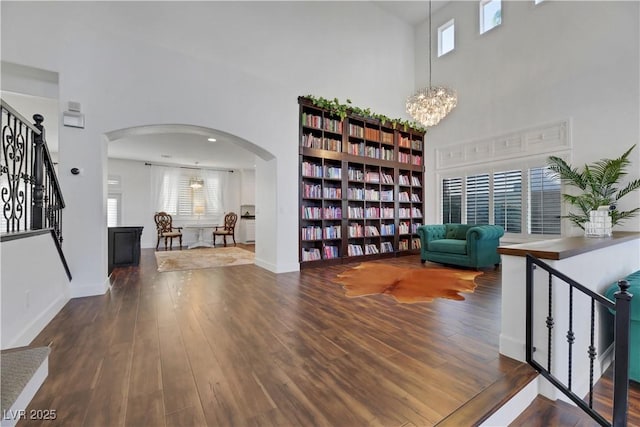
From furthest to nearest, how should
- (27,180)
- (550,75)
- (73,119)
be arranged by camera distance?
(550,75), (73,119), (27,180)

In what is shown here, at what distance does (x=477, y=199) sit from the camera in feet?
19.2

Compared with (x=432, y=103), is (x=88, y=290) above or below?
below

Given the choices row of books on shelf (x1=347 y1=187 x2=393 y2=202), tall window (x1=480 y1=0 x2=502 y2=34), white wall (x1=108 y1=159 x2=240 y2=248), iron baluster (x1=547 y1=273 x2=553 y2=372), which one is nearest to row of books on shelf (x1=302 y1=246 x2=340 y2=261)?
row of books on shelf (x1=347 y1=187 x2=393 y2=202)

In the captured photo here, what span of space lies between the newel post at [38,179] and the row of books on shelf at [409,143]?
5887mm

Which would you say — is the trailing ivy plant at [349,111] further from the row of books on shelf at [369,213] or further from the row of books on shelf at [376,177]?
the row of books on shelf at [369,213]

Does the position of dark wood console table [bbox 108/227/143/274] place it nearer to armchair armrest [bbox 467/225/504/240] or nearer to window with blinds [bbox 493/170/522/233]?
Result: armchair armrest [bbox 467/225/504/240]

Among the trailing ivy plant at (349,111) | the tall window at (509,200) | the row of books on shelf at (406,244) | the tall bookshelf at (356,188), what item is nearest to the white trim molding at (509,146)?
the tall window at (509,200)

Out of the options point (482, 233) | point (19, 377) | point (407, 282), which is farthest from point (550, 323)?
point (482, 233)

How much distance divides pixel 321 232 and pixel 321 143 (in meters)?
1.67

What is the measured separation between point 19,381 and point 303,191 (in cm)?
400

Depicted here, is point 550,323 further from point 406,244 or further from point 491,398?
point 406,244

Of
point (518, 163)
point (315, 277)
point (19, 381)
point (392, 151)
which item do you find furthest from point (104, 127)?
point (518, 163)

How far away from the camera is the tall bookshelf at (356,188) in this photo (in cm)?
507

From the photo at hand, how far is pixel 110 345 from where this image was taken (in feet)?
6.62
